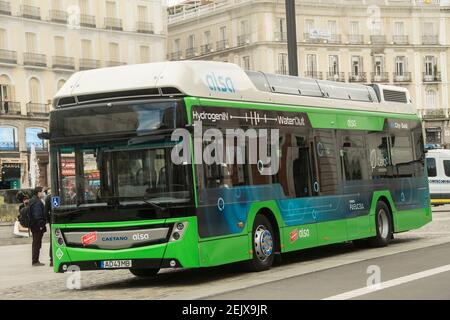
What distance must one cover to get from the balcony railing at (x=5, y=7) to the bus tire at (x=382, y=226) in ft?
164

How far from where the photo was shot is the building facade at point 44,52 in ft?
212

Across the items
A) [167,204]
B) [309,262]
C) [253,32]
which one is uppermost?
[253,32]

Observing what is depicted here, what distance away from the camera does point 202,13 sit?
274 feet

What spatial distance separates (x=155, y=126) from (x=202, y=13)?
71.3 m

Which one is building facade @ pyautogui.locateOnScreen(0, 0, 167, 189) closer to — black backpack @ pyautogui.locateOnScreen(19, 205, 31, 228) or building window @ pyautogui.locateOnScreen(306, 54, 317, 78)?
building window @ pyautogui.locateOnScreen(306, 54, 317, 78)

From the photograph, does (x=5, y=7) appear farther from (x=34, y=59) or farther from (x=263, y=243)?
(x=263, y=243)

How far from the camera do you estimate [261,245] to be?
1489 cm

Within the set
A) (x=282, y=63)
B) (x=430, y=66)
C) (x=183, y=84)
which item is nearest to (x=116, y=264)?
(x=183, y=84)

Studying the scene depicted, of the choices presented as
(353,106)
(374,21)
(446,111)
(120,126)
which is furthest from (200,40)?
(120,126)

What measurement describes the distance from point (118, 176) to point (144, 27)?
62099mm

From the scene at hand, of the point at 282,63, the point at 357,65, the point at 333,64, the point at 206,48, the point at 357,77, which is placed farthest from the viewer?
the point at 357,65

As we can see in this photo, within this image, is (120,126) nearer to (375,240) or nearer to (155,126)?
(155,126)

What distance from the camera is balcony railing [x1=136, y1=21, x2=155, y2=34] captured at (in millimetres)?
73875

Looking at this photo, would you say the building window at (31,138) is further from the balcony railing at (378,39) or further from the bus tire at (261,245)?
the bus tire at (261,245)
